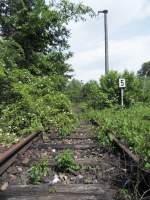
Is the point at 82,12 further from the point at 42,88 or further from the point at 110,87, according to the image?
the point at 110,87

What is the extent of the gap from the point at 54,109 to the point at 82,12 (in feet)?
27.6

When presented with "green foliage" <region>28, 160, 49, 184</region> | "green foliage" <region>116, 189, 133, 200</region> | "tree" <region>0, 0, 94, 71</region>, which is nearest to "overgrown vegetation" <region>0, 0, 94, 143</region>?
"tree" <region>0, 0, 94, 71</region>

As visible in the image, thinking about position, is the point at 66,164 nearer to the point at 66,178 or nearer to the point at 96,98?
the point at 66,178

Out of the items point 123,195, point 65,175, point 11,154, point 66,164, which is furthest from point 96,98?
point 123,195

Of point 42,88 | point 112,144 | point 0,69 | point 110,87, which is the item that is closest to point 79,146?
point 112,144

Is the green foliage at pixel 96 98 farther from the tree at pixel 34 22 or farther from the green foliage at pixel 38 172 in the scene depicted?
the green foliage at pixel 38 172

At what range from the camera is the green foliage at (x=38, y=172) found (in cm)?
532

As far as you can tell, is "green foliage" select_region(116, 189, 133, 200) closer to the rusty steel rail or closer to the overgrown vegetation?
the rusty steel rail

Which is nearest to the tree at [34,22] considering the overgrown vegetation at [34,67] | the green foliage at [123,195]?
the overgrown vegetation at [34,67]

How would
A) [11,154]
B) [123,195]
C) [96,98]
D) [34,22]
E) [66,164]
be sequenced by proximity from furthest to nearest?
[96,98] < [34,22] < [11,154] < [66,164] < [123,195]

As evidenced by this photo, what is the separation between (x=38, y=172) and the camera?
18.3 ft

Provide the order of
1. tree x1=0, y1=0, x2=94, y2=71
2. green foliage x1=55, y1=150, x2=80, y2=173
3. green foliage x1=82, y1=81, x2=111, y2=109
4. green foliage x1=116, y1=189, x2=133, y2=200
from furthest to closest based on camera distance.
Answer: green foliage x1=82, y1=81, x2=111, y2=109 < tree x1=0, y1=0, x2=94, y2=71 < green foliage x1=55, y1=150, x2=80, y2=173 < green foliage x1=116, y1=189, x2=133, y2=200

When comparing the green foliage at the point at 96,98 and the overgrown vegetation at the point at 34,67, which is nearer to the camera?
the overgrown vegetation at the point at 34,67

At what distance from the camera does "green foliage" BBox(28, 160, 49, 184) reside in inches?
209
